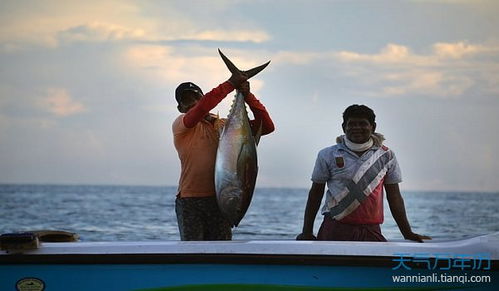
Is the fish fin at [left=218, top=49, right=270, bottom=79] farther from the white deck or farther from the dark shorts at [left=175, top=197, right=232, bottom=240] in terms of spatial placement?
the white deck

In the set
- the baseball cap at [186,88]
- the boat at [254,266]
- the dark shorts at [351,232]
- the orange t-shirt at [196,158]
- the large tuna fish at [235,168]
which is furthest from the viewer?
the baseball cap at [186,88]

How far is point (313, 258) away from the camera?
174 inches

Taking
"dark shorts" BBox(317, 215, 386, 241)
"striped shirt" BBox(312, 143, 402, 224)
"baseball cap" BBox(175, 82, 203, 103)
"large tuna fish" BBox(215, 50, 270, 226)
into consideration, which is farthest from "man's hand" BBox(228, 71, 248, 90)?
"dark shorts" BBox(317, 215, 386, 241)

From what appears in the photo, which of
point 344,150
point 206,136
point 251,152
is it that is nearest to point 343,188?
point 344,150

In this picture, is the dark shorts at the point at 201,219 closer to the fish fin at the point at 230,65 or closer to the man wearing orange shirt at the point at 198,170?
the man wearing orange shirt at the point at 198,170

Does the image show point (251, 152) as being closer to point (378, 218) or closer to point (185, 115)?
point (185, 115)

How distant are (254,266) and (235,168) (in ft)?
2.75

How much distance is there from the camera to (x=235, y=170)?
5.09 metres

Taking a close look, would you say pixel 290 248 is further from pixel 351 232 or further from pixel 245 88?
pixel 245 88

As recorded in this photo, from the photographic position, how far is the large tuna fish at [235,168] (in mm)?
5094

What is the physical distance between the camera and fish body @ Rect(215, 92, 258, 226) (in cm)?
509

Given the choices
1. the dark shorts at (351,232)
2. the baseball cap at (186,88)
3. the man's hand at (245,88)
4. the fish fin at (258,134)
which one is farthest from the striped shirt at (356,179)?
the baseball cap at (186,88)

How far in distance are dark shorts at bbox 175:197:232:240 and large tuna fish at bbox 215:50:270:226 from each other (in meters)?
0.20

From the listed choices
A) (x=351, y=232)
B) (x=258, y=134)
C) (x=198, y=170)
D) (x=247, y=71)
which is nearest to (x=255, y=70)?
(x=247, y=71)
